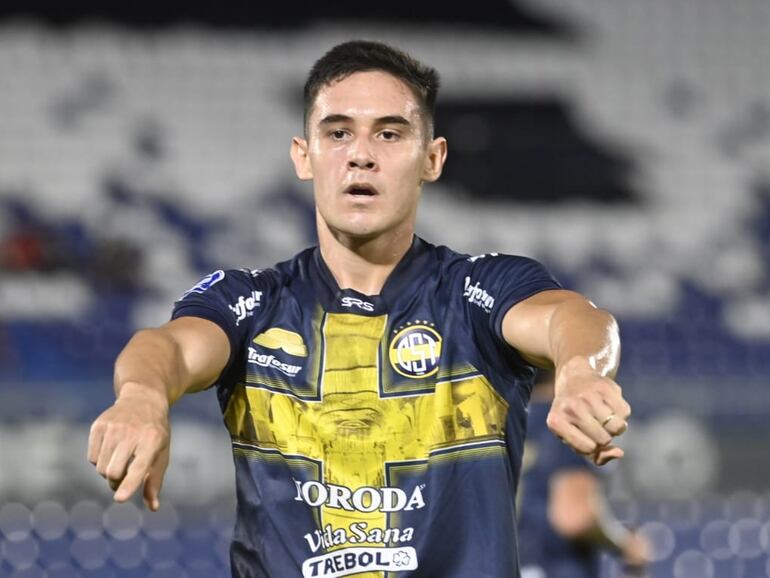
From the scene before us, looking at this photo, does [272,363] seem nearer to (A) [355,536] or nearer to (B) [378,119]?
(A) [355,536]

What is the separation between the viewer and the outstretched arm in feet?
7.15

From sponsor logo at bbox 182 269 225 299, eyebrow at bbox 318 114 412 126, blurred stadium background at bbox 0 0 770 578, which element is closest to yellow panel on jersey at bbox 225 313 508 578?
sponsor logo at bbox 182 269 225 299

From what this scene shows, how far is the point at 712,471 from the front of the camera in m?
8.76

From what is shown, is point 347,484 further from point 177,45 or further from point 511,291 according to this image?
point 177,45

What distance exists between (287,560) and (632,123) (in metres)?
10.9

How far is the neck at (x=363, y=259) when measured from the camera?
3004 mm

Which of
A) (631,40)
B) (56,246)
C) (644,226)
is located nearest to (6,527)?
(56,246)

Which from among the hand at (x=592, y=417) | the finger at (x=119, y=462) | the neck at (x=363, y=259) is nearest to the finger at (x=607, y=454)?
the hand at (x=592, y=417)

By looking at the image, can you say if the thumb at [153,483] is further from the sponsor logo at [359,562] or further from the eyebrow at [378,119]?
the eyebrow at [378,119]

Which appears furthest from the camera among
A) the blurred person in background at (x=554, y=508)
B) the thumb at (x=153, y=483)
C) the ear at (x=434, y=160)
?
the blurred person in background at (x=554, y=508)

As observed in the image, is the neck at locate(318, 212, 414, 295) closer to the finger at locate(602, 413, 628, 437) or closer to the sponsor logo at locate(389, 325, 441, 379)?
the sponsor logo at locate(389, 325, 441, 379)

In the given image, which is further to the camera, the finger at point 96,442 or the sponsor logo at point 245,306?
the sponsor logo at point 245,306

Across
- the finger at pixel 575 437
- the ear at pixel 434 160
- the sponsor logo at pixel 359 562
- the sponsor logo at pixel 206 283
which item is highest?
the ear at pixel 434 160

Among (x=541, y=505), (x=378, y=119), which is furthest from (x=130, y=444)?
(x=541, y=505)
